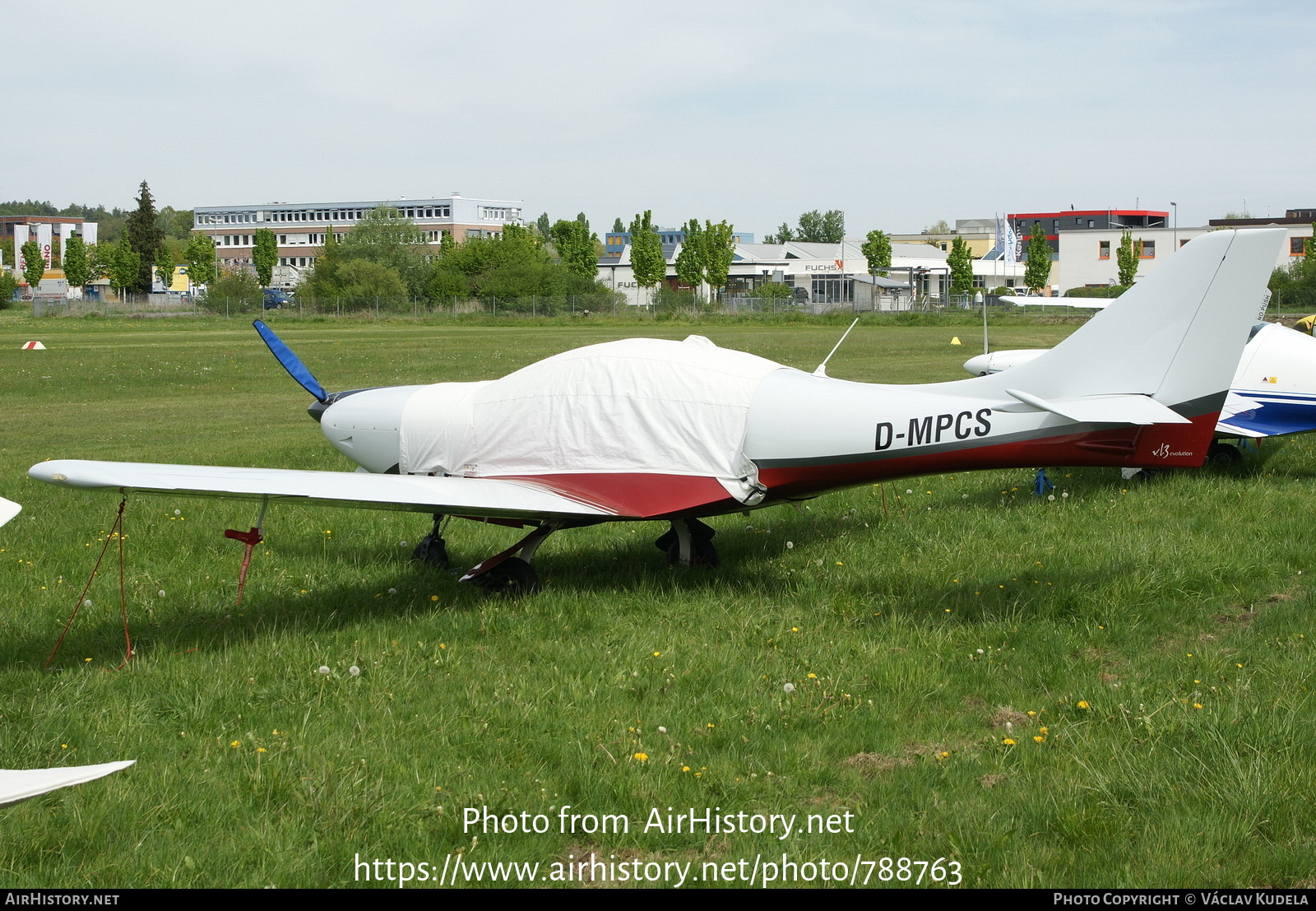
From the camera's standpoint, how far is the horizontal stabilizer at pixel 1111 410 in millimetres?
6910

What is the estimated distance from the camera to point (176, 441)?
56.1 feet

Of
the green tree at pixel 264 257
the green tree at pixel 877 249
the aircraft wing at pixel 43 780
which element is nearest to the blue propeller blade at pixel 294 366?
the aircraft wing at pixel 43 780

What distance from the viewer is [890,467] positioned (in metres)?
7.38

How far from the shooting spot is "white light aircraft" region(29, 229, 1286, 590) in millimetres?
7188

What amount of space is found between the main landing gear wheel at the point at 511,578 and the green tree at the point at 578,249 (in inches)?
3325

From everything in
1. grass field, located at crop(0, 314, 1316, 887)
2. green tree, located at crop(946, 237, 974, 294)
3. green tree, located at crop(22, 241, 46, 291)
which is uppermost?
green tree, located at crop(22, 241, 46, 291)

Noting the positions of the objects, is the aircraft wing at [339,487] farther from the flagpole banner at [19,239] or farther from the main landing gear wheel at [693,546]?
the flagpole banner at [19,239]

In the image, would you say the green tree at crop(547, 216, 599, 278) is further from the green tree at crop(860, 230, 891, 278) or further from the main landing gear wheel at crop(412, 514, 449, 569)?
the main landing gear wheel at crop(412, 514, 449, 569)

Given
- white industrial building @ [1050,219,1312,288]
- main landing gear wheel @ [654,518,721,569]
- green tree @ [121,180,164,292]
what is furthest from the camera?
green tree @ [121,180,164,292]

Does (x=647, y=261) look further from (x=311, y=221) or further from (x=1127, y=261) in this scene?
(x=311, y=221)

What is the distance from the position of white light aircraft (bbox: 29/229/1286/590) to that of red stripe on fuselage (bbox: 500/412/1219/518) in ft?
0.04

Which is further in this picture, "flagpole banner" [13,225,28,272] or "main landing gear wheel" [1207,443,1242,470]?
"flagpole banner" [13,225,28,272]

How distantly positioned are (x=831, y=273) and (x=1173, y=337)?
104840mm

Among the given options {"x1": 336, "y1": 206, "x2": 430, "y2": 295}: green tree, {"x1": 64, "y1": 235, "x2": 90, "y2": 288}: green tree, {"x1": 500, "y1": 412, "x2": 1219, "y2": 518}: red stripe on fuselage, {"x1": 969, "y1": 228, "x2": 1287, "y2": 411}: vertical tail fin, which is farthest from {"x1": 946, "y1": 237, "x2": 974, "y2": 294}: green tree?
{"x1": 64, "y1": 235, "x2": 90, "y2": 288}: green tree
